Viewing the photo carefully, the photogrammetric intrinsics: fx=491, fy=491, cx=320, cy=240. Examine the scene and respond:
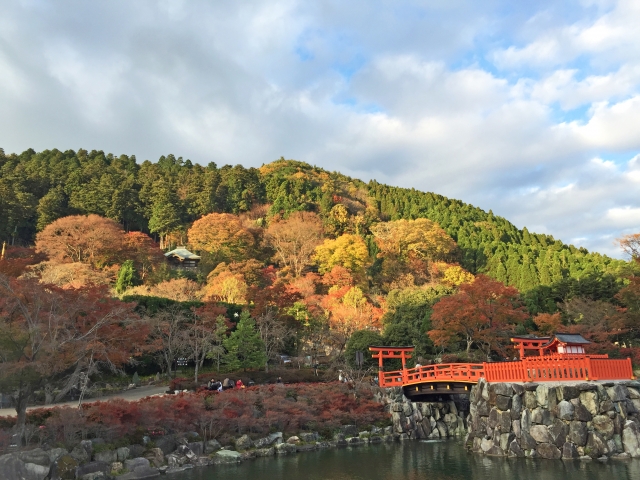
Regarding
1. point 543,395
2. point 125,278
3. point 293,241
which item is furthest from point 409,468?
point 293,241

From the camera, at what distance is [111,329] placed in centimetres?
2006

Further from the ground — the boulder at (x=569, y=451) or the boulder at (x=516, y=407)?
the boulder at (x=516, y=407)

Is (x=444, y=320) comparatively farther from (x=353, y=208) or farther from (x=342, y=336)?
(x=353, y=208)

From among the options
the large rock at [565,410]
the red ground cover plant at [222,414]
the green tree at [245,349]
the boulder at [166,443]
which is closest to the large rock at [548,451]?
the large rock at [565,410]

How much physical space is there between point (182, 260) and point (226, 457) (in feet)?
99.5

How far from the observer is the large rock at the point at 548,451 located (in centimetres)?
1527

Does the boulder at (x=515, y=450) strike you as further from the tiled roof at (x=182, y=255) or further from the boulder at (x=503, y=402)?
the tiled roof at (x=182, y=255)

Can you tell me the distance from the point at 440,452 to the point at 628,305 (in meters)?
15.1

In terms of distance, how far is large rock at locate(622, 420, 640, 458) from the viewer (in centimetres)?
1470

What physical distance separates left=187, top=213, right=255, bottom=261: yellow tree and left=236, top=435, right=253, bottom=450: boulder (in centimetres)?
2786

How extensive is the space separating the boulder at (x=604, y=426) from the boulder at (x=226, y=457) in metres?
11.6

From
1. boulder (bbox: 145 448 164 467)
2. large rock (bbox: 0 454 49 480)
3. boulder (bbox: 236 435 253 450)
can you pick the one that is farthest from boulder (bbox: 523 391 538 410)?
large rock (bbox: 0 454 49 480)

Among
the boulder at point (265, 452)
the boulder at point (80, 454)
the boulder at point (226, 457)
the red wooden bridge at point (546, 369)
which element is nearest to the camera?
the boulder at point (80, 454)

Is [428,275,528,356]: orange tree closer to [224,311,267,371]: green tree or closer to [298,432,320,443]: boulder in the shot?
[224,311,267,371]: green tree
